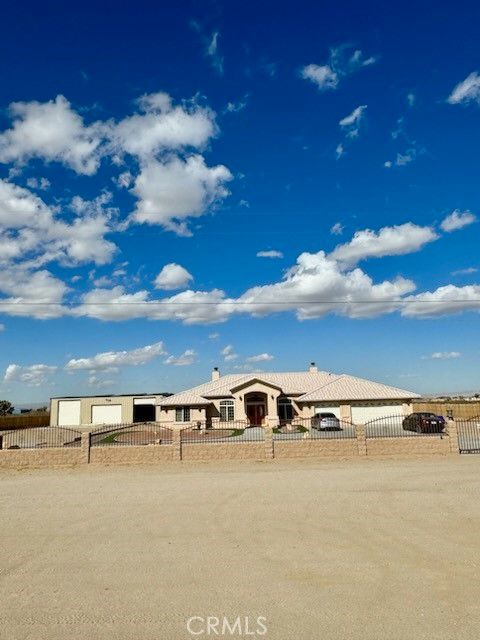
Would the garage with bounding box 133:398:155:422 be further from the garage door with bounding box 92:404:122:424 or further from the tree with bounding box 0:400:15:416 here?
the tree with bounding box 0:400:15:416

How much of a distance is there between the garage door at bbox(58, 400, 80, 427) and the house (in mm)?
18478

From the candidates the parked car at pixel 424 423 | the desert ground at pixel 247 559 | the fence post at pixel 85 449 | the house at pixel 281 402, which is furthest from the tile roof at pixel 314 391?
the desert ground at pixel 247 559

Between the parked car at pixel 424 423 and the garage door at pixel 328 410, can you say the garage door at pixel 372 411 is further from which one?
the parked car at pixel 424 423

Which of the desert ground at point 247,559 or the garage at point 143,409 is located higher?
the garage at point 143,409

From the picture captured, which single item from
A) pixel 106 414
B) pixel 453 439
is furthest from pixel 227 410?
pixel 453 439

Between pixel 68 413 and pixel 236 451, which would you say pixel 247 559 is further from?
pixel 68 413

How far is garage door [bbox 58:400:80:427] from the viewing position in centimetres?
5456

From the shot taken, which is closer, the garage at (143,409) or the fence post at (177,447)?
the fence post at (177,447)

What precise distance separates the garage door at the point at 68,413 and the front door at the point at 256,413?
2513 centimetres

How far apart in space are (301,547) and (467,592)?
3.42 m

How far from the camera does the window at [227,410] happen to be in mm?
41125

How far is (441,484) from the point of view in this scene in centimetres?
1569

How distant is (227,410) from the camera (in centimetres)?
4141

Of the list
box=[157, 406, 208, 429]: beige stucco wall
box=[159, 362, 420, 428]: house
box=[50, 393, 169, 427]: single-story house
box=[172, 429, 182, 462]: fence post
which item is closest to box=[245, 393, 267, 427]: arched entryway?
box=[159, 362, 420, 428]: house
